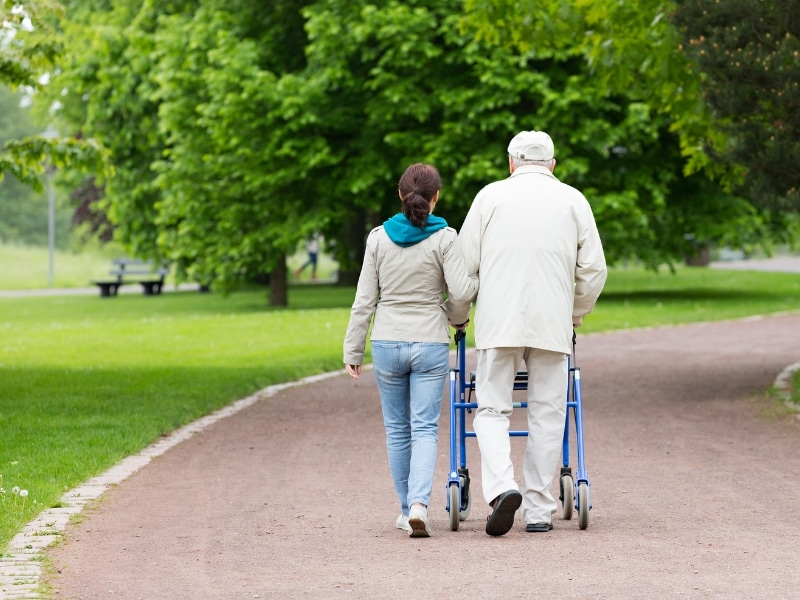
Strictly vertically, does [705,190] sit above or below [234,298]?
above

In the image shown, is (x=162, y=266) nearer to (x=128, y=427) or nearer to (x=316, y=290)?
(x=316, y=290)

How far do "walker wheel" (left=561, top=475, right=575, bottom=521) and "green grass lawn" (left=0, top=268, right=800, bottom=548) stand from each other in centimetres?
278

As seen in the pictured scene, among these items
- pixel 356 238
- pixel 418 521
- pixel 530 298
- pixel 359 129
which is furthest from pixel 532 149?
pixel 356 238

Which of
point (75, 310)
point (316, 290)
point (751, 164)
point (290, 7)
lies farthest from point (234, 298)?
point (751, 164)

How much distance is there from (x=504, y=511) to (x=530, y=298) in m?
1.03

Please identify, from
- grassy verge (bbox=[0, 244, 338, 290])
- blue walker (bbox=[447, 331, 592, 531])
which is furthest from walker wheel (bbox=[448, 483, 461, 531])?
grassy verge (bbox=[0, 244, 338, 290])

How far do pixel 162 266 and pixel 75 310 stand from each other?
748 centimetres

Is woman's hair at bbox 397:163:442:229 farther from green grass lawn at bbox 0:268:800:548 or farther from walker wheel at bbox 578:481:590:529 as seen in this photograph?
green grass lawn at bbox 0:268:800:548


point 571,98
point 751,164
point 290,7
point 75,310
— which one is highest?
point 290,7

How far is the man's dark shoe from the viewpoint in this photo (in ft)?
21.8

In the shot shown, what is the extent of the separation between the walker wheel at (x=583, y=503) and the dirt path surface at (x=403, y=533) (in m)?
0.08

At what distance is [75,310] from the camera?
3300 cm

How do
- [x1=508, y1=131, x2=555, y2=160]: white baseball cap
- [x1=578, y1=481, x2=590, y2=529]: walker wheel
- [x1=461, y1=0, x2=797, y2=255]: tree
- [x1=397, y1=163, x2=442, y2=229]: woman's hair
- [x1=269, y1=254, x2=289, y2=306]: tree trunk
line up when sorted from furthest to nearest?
[x1=269, y1=254, x2=289, y2=306]: tree trunk, [x1=461, y1=0, x2=797, y2=255]: tree, [x1=508, y1=131, x2=555, y2=160]: white baseball cap, [x1=578, y1=481, x2=590, y2=529]: walker wheel, [x1=397, y1=163, x2=442, y2=229]: woman's hair

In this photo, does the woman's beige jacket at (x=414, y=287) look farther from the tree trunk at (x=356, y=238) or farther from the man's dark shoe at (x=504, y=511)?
the tree trunk at (x=356, y=238)
